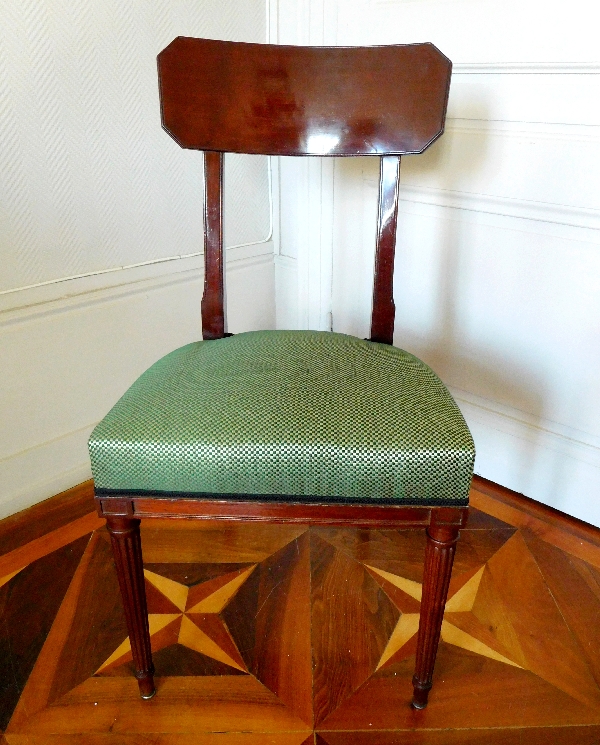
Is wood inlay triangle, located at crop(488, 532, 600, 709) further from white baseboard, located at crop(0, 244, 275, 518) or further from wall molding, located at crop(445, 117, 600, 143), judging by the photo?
white baseboard, located at crop(0, 244, 275, 518)

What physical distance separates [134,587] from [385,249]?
0.58 metres

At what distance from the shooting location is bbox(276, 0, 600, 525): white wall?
0.98 m

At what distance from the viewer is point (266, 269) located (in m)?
1.50

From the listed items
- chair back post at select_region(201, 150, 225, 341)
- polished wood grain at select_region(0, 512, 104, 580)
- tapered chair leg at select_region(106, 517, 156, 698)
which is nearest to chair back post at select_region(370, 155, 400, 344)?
chair back post at select_region(201, 150, 225, 341)

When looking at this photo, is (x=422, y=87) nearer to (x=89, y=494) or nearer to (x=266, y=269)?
(x=266, y=269)

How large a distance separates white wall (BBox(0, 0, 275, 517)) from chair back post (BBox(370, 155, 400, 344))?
538 millimetres

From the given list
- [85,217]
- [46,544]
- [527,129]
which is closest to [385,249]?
[527,129]

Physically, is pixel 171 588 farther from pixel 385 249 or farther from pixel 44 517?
pixel 385 249

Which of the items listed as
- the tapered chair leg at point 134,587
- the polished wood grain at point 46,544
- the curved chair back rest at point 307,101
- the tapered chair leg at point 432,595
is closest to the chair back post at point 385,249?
the curved chair back rest at point 307,101

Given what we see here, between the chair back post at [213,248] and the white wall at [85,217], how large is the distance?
34 cm

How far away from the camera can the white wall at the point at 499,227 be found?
0.98 meters

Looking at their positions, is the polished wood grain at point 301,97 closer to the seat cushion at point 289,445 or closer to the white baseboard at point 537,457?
the seat cushion at point 289,445

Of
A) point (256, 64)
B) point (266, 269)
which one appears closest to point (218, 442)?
point (256, 64)

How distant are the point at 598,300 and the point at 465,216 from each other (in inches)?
11.3
